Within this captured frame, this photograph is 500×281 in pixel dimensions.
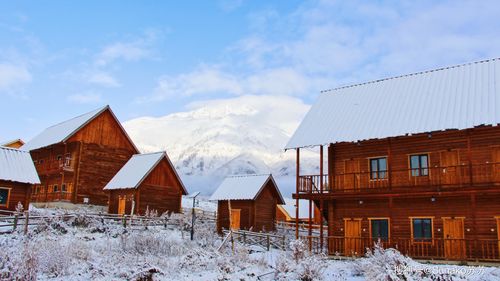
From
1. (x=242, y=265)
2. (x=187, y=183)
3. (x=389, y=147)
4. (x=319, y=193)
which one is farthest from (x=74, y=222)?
(x=187, y=183)

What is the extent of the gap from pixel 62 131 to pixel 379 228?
3317cm

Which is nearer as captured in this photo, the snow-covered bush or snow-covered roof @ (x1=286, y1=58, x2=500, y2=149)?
the snow-covered bush

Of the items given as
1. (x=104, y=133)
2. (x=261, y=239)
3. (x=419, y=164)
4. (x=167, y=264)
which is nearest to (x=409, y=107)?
(x=419, y=164)

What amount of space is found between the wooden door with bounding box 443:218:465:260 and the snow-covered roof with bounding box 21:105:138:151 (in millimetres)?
32283

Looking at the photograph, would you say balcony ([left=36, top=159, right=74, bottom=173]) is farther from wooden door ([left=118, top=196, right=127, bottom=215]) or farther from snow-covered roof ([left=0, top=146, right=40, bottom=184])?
snow-covered roof ([left=0, top=146, right=40, bottom=184])

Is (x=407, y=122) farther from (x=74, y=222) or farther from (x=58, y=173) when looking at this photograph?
(x=58, y=173)

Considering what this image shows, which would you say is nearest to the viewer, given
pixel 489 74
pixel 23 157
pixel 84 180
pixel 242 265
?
pixel 242 265

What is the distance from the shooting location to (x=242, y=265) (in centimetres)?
2323

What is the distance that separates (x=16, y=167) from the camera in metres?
35.2

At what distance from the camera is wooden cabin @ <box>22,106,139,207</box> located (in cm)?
4472

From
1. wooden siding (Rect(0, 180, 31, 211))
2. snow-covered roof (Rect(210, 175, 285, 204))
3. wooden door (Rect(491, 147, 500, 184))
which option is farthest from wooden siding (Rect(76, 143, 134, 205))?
wooden door (Rect(491, 147, 500, 184))

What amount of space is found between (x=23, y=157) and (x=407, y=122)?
89.3ft

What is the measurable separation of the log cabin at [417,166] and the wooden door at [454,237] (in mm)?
50

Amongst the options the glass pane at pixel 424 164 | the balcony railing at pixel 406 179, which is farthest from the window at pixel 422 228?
the glass pane at pixel 424 164
